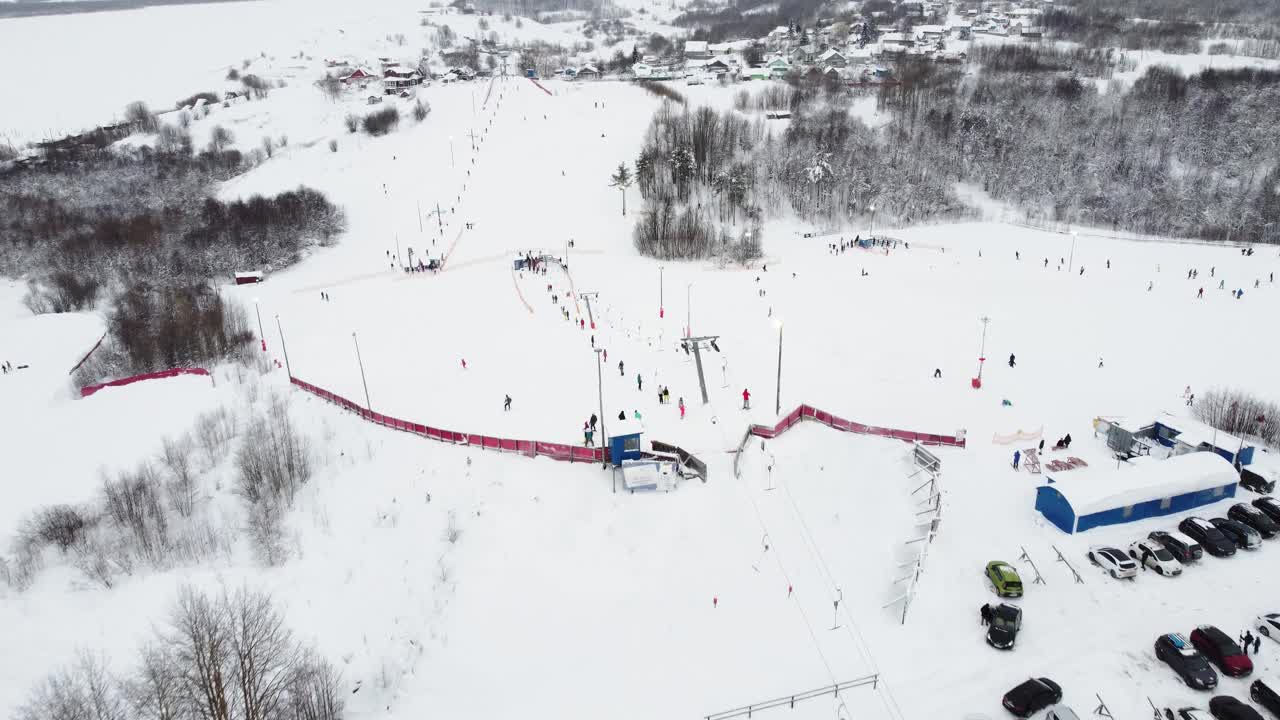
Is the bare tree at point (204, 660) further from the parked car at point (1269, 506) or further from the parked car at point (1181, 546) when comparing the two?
the parked car at point (1269, 506)

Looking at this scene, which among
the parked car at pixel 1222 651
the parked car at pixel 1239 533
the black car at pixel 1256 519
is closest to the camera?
the parked car at pixel 1222 651

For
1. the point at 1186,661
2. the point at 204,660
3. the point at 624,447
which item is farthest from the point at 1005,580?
the point at 204,660

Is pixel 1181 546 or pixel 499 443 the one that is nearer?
pixel 1181 546

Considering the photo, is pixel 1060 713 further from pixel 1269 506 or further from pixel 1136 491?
pixel 1269 506

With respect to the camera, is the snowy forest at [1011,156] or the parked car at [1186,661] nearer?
the parked car at [1186,661]

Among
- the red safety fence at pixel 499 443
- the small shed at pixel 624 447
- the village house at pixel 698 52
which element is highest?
the village house at pixel 698 52

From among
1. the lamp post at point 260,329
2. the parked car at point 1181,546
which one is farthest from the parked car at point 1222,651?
the lamp post at point 260,329

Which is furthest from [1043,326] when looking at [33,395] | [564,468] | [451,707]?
[33,395]

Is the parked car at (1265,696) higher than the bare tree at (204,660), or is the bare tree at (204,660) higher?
the bare tree at (204,660)
